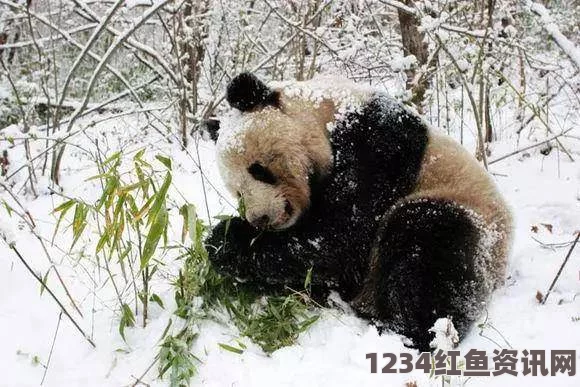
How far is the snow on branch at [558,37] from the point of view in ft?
10.2

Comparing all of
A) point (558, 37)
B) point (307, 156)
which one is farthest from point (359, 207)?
point (558, 37)

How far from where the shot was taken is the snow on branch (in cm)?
309

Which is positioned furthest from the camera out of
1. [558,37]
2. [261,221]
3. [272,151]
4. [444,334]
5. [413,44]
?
[413,44]

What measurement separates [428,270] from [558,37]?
1.59 metres

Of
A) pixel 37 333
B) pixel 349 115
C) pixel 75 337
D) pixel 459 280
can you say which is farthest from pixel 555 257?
pixel 37 333

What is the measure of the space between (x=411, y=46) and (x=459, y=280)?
3.34 metres

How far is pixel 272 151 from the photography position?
276cm

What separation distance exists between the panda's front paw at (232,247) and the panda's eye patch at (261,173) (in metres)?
0.31

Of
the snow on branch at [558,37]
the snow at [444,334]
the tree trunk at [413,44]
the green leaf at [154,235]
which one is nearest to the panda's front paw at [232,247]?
the green leaf at [154,235]

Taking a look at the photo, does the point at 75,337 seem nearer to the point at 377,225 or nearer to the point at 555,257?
the point at 377,225

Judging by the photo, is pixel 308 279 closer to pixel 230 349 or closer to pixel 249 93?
pixel 230 349

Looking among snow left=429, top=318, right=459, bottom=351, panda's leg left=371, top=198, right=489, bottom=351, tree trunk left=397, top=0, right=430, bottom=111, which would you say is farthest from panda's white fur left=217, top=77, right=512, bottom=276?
tree trunk left=397, top=0, right=430, bottom=111

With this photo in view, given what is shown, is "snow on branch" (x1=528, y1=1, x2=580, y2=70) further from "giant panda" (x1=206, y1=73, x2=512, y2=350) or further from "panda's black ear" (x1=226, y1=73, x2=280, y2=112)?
"panda's black ear" (x1=226, y1=73, x2=280, y2=112)

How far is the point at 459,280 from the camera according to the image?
2631 millimetres
